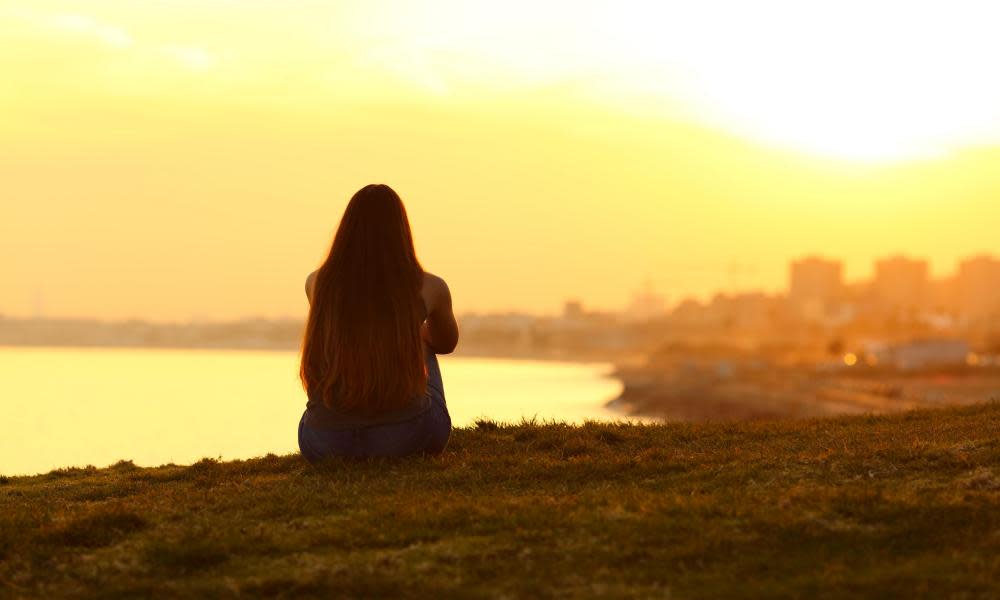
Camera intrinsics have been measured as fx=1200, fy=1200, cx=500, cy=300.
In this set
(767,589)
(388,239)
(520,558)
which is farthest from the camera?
(388,239)

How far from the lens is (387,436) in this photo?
32.2 ft

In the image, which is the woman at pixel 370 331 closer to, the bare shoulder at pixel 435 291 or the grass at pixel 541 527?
the bare shoulder at pixel 435 291

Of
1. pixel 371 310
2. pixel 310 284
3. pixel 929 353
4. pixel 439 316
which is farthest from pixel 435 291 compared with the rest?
pixel 929 353

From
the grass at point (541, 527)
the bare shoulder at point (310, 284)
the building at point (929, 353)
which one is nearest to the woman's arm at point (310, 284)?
the bare shoulder at point (310, 284)

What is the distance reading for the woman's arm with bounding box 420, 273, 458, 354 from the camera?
9.80 meters

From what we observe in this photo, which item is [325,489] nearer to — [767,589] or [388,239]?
[388,239]

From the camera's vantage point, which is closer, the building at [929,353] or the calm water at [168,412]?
the calm water at [168,412]

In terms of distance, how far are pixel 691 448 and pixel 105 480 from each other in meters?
5.29

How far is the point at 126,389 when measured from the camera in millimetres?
122250

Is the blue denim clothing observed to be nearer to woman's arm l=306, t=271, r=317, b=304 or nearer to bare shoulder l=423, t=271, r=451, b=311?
bare shoulder l=423, t=271, r=451, b=311

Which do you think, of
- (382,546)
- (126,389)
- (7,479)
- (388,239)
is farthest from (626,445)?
(126,389)

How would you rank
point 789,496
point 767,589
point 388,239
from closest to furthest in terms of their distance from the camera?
point 767,589 → point 789,496 → point 388,239

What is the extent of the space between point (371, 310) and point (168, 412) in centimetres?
7956

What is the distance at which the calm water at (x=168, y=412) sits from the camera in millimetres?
47062
